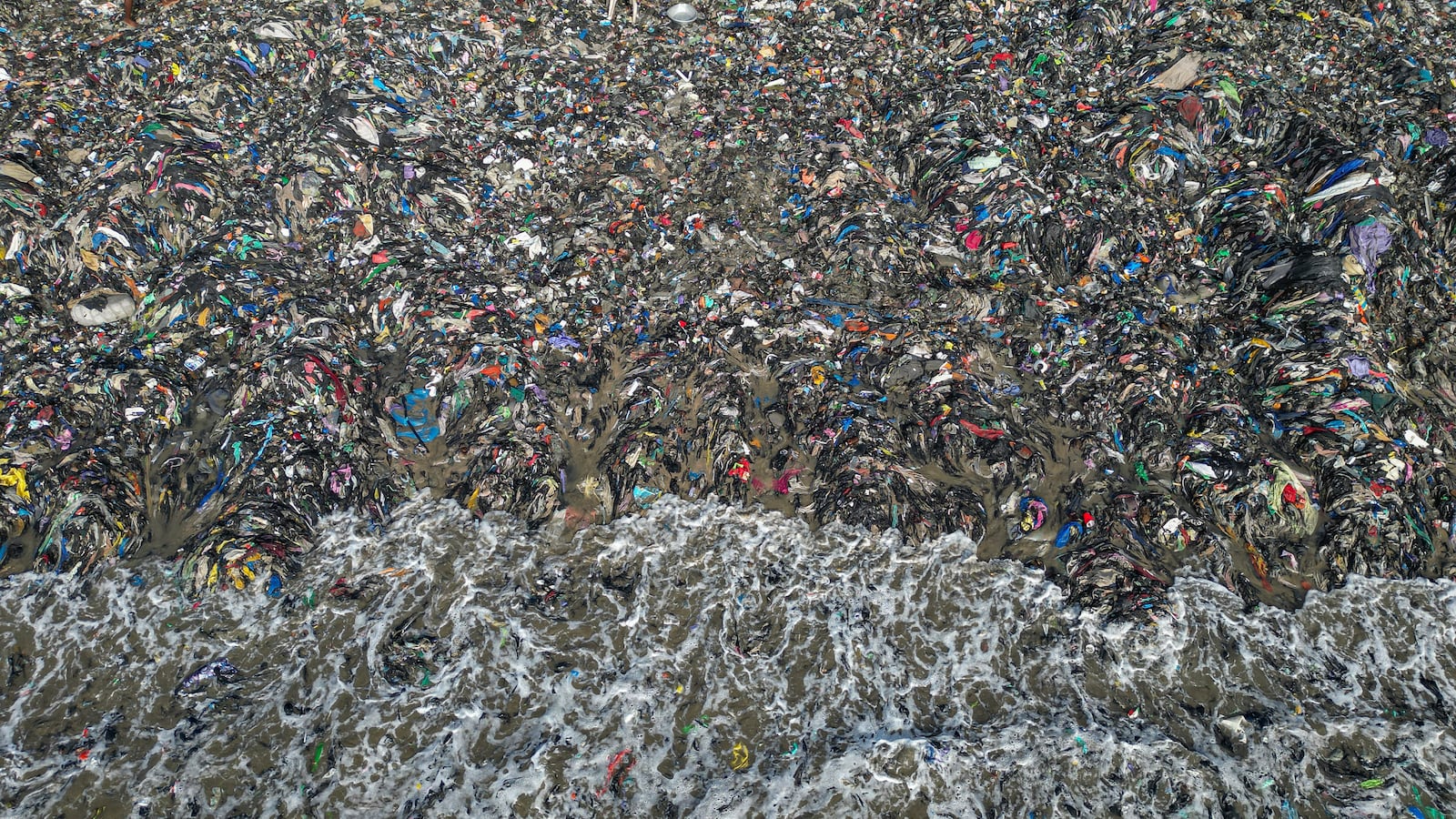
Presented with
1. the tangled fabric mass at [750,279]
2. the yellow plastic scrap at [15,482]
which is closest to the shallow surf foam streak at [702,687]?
the tangled fabric mass at [750,279]

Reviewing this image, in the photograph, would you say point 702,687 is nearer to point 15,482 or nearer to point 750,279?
point 750,279

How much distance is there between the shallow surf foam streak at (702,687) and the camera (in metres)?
3.25

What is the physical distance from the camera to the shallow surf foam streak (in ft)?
10.6

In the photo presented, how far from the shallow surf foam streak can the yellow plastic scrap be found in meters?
0.48

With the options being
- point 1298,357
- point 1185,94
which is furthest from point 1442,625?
point 1185,94

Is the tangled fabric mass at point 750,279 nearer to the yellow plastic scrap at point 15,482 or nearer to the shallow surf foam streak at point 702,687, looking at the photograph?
the yellow plastic scrap at point 15,482

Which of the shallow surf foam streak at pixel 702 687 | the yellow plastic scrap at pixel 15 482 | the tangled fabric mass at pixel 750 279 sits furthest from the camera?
the tangled fabric mass at pixel 750 279

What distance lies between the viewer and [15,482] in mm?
4051

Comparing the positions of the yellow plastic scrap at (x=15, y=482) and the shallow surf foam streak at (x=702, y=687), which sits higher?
the yellow plastic scrap at (x=15, y=482)

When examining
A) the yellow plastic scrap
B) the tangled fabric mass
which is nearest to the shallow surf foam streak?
the tangled fabric mass

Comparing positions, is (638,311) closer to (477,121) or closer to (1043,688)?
(477,121)

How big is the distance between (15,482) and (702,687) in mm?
3838

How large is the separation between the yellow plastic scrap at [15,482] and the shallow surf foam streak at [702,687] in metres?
0.48

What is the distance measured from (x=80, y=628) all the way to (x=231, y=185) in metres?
3.25
